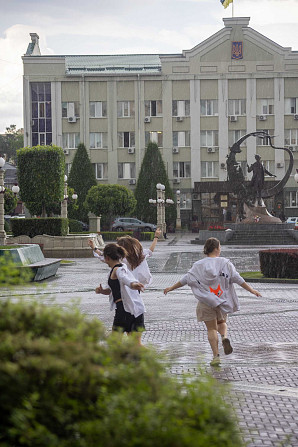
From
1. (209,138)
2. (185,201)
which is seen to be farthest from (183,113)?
(185,201)

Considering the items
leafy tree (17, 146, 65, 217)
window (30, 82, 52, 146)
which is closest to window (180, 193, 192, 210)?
window (30, 82, 52, 146)

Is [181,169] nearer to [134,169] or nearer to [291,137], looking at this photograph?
[134,169]

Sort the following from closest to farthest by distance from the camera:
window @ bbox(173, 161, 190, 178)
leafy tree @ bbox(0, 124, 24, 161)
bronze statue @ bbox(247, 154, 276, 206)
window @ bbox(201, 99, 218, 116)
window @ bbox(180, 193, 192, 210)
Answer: bronze statue @ bbox(247, 154, 276, 206)
window @ bbox(201, 99, 218, 116)
window @ bbox(173, 161, 190, 178)
window @ bbox(180, 193, 192, 210)
leafy tree @ bbox(0, 124, 24, 161)

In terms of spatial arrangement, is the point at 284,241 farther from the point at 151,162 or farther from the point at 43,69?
the point at 43,69

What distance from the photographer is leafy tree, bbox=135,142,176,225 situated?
63562 mm

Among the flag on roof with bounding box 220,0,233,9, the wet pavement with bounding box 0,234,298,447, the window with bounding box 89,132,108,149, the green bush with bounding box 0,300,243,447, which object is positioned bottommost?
the wet pavement with bounding box 0,234,298,447

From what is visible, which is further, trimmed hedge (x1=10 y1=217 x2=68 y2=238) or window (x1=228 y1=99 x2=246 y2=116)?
window (x1=228 y1=99 x2=246 y2=116)

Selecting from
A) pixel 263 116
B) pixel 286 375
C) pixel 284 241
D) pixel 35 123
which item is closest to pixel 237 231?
pixel 284 241

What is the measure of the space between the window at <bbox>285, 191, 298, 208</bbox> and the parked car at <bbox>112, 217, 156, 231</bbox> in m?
13.6

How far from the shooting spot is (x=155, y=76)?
217 feet

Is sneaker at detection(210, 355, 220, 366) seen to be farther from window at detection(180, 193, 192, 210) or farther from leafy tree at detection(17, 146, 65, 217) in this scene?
window at detection(180, 193, 192, 210)

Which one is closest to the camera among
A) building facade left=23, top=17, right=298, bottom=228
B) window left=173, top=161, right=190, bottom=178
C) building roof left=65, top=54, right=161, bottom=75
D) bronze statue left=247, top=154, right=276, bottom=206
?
bronze statue left=247, top=154, right=276, bottom=206

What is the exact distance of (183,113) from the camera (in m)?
66.6

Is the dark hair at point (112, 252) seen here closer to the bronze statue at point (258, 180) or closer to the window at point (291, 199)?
the bronze statue at point (258, 180)
